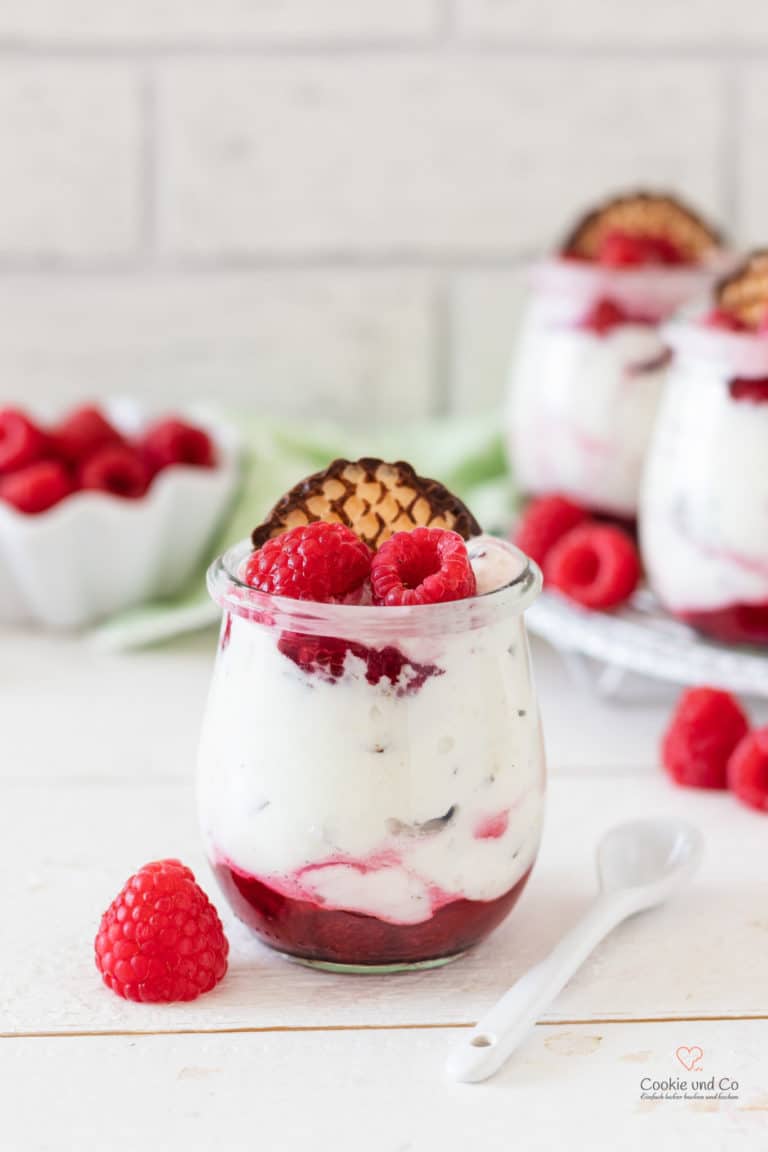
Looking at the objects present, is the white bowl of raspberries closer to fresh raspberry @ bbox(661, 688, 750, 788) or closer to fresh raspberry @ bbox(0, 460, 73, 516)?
fresh raspberry @ bbox(0, 460, 73, 516)

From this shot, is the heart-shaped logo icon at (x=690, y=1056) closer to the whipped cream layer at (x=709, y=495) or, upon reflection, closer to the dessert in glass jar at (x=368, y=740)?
the dessert in glass jar at (x=368, y=740)

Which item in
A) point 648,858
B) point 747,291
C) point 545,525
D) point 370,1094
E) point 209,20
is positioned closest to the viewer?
point 370,1094

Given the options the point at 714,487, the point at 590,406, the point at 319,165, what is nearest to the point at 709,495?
the point at 714,487

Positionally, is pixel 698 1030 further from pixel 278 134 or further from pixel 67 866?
pixel 278 134

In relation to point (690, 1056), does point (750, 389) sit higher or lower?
higher

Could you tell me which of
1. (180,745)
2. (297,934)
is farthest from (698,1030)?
(180,745)

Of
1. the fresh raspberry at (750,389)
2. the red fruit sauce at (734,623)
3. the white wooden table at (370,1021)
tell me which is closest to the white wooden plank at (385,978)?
the white wooden table at (370,1021)

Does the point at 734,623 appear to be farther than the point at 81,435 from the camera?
No

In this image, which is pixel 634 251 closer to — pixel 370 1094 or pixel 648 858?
pixel 648 858
